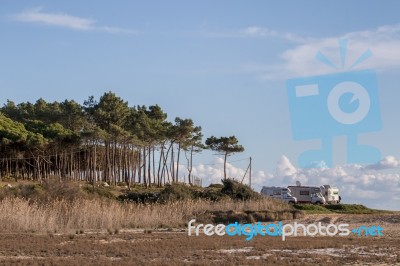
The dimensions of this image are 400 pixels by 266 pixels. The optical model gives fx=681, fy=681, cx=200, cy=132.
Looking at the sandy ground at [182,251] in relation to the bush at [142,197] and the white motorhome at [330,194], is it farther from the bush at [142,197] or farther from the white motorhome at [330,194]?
the white motorhome at [330,194]

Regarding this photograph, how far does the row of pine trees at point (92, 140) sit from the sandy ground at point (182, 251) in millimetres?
50476

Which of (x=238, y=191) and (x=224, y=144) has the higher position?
(x=224, y=144)

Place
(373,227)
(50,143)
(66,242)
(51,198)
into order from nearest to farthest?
1. (66,242)
2. (373,227)
3. (51,198)
4. (50,143)

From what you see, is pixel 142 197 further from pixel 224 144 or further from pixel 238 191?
pixel 224 144

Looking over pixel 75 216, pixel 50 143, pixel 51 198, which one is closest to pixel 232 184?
pixel 51 198

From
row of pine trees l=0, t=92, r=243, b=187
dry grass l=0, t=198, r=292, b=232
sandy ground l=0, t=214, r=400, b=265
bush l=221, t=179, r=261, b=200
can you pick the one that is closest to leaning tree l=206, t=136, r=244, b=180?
row of pine trees l=0, t=92, r=243, b=187

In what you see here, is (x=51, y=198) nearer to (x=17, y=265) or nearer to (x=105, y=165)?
(x=17, y=265)

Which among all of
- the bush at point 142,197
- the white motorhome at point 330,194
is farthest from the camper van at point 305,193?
the bush at point 142,197

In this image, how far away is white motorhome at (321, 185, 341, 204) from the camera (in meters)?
79.8

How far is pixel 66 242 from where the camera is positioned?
2588cm

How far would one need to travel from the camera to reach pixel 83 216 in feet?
115

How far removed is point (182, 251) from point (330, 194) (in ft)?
200

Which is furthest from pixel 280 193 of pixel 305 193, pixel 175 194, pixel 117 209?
pixel 117 209

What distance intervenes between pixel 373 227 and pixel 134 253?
19.6 metres
